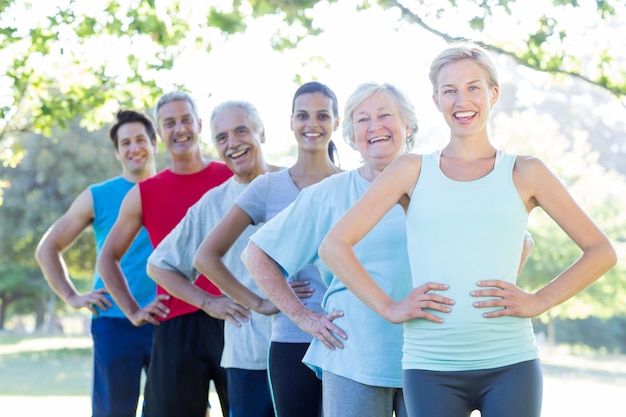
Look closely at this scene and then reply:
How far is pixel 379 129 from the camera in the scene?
169 inches

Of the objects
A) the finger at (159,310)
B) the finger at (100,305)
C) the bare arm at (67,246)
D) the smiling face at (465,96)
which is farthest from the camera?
the bare arm at (67,246)

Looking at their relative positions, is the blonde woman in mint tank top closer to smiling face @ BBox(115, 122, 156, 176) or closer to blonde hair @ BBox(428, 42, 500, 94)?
blonde hair @ BBox(428, 42, 500, 94)

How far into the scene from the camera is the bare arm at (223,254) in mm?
5070

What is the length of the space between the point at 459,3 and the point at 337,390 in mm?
5954

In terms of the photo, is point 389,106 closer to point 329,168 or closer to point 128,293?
point 329,168

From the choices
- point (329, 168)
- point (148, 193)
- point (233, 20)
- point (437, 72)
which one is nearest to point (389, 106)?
point (437, 72)

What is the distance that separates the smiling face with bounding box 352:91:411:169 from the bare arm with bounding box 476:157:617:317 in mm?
827

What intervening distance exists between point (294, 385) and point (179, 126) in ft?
8.00

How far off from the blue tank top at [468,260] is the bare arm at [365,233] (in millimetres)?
68

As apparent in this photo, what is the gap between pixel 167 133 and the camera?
6.45 metres

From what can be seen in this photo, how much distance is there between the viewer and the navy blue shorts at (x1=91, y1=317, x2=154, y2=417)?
22.0 feet

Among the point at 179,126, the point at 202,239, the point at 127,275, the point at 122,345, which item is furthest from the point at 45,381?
the point at 202,239

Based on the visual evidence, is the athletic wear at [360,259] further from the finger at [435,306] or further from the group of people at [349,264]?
the finger at [435,306]

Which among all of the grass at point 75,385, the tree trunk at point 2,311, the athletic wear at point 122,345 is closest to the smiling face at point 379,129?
the athletic wear at point 122,345
